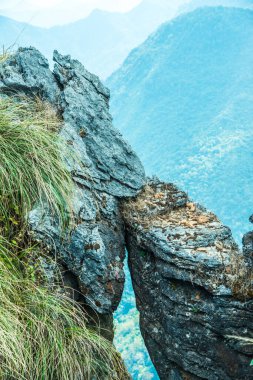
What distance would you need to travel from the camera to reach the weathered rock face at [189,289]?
4.01 m

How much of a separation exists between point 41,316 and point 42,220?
93cm

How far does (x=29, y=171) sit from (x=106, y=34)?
81424 millimetres

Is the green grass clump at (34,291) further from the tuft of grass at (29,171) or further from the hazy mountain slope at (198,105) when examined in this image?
the hazy mountain slope at (198,105)

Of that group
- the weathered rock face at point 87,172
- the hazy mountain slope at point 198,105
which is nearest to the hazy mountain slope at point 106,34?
the hazy mountain slope at point 198,105

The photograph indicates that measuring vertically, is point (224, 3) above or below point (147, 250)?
above

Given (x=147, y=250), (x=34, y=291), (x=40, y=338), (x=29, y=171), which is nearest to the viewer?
(x=40, y=338)

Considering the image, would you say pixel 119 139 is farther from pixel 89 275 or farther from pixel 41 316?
pixel 41 316

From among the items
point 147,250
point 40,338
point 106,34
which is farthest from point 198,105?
point 40,338

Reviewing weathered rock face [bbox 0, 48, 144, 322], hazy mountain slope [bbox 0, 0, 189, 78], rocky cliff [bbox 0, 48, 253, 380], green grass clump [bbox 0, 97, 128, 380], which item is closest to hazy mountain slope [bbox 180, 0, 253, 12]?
hazy mountain slope [bbox 0, 0, 189, 78]

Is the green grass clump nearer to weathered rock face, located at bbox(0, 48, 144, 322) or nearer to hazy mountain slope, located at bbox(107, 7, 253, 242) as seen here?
weathered rock face, located at bbox(0, 48, 144, 322)

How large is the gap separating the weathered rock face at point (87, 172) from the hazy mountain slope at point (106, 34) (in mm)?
66588

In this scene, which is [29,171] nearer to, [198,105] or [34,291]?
[34,291]

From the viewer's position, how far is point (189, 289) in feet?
14.0

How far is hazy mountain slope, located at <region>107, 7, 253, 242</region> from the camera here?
39562mm
